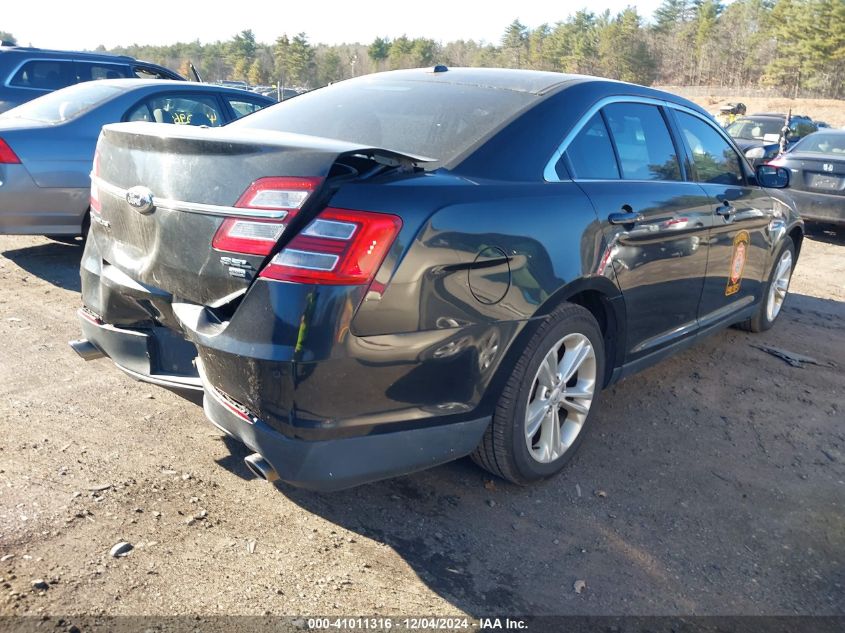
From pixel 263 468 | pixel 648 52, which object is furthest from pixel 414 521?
pixel 648 52

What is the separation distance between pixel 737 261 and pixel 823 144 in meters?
7.85

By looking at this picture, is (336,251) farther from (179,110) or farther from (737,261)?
(179,110)

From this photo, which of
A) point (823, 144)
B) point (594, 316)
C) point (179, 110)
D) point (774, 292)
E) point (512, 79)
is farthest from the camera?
point (823, 144)

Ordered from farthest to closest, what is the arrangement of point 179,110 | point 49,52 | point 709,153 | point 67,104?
point 49,52 → point 179,110 → point 67,104 → point 709,153

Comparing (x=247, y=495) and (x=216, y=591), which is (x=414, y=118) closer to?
(x=247, y=495)

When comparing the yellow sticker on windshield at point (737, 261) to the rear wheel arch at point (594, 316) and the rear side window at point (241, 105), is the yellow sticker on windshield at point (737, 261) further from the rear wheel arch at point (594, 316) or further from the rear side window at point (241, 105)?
the rear side window at point (241, 105)

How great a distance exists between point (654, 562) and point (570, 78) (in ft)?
7.02

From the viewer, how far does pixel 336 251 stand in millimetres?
2137

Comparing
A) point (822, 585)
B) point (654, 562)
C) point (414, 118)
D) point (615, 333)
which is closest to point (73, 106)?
point (414, 118)

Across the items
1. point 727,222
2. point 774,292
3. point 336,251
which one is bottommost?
point 774,292

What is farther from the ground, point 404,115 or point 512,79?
point 512,79

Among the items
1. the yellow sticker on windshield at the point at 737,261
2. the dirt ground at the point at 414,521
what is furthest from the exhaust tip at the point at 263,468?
the yellow sticker on windshield at the point at 737,261

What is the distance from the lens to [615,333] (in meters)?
3.30

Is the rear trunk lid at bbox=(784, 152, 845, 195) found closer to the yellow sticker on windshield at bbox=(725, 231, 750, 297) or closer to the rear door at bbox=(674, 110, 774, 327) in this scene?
the rear door at bbox=(674, 110, 774, 327)
